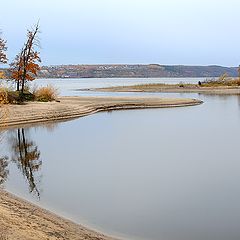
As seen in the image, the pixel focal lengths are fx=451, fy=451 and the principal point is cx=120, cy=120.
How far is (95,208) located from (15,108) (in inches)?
976

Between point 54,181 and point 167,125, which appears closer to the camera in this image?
point 54,181

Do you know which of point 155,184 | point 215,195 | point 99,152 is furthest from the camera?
point 99,152

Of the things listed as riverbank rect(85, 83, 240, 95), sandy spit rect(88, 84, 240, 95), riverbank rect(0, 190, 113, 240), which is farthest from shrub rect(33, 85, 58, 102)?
riverbank rect(85, 83, 240, 95)

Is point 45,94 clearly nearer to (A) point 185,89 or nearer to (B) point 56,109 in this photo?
(B) point 56,109

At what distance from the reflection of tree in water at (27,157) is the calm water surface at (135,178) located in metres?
0.04

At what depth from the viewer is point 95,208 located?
12.0m

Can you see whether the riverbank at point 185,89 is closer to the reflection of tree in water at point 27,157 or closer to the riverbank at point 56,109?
the riverbank at point 56,109

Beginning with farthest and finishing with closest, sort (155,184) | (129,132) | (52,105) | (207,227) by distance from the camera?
(52,105) < (129,132) < (155,184) < (207,227)

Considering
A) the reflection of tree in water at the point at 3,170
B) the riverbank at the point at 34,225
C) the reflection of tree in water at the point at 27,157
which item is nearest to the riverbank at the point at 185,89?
the reflection of tree in water at the point at 27,157

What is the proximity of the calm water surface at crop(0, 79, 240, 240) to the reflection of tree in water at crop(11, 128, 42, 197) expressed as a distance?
4 cm

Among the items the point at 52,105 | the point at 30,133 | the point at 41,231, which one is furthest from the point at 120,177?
the point at 52,105

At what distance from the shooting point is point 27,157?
20.1 metres

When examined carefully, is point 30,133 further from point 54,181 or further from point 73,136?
point 54,181

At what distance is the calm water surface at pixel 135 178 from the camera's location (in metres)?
10.9
